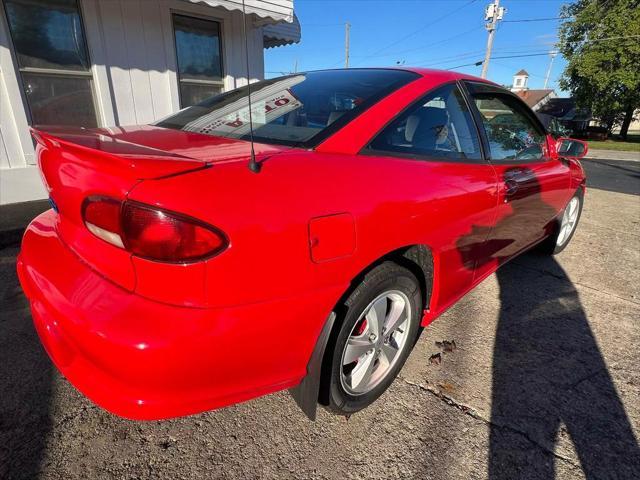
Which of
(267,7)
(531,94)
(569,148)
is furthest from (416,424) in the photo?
(531,94)

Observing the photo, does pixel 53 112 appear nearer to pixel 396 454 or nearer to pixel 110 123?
pixel 110 123

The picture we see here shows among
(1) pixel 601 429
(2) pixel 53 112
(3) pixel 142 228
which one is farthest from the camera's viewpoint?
(2) pixel 53 112

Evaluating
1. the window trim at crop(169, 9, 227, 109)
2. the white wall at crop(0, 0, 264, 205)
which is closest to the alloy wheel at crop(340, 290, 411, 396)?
the white wall at crop(0, 0, 264, 205)

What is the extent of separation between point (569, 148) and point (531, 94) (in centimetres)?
6718

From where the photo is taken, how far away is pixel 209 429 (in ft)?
5.51

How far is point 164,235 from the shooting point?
109cm

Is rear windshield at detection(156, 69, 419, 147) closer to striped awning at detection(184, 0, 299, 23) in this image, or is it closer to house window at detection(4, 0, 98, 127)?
striped awning at detection(184, 0, 299, 23)

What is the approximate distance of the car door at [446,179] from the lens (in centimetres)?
170

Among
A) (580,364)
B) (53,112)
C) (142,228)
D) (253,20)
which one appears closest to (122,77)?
(53,112)

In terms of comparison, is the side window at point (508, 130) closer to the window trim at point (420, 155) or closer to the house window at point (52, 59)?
the window trim at point (420, 155)

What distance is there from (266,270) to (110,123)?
462 cm

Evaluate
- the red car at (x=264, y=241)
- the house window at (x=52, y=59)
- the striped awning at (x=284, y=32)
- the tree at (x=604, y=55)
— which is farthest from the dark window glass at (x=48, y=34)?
the tree at (x=604, y=55)

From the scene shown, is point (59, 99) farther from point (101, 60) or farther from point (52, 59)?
point (101, 60)

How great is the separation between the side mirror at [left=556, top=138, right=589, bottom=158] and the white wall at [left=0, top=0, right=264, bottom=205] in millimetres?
4479
